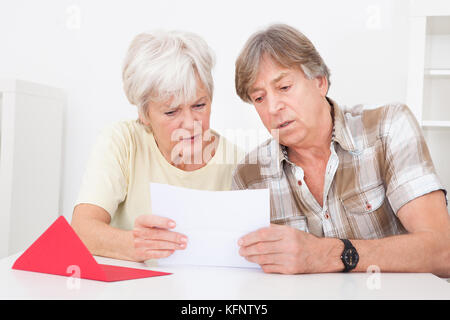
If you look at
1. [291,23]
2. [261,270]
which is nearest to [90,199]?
[261,270]

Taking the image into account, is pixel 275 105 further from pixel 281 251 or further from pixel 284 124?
pixel 281 251

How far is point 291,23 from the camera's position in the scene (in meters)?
1.89

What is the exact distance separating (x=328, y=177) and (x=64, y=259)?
69 centimetres

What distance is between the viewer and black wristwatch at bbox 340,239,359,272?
3.09 feet

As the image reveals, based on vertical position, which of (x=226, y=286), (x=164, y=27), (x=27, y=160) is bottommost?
(x=226, y=286)

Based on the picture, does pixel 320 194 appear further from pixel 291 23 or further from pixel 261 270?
pixel 291 23

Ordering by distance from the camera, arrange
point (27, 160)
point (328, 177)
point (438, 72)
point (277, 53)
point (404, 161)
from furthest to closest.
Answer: point (27, 160) < point (438, 72) < point (277, 53) < point (328, 177) < point (404, 161)

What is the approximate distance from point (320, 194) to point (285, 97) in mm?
286

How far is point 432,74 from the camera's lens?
1.66 meters

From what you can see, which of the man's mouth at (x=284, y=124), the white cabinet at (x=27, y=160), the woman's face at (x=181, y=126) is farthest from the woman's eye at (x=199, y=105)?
the white cabinet at (x=27, y=160)

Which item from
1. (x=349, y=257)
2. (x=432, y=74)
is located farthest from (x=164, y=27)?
(x=349, y=257)

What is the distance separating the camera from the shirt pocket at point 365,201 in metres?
1.25

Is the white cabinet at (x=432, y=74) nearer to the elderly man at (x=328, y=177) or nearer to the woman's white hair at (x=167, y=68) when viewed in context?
the elderly man at (x=328, y=177)

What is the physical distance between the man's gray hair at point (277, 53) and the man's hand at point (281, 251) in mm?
601
